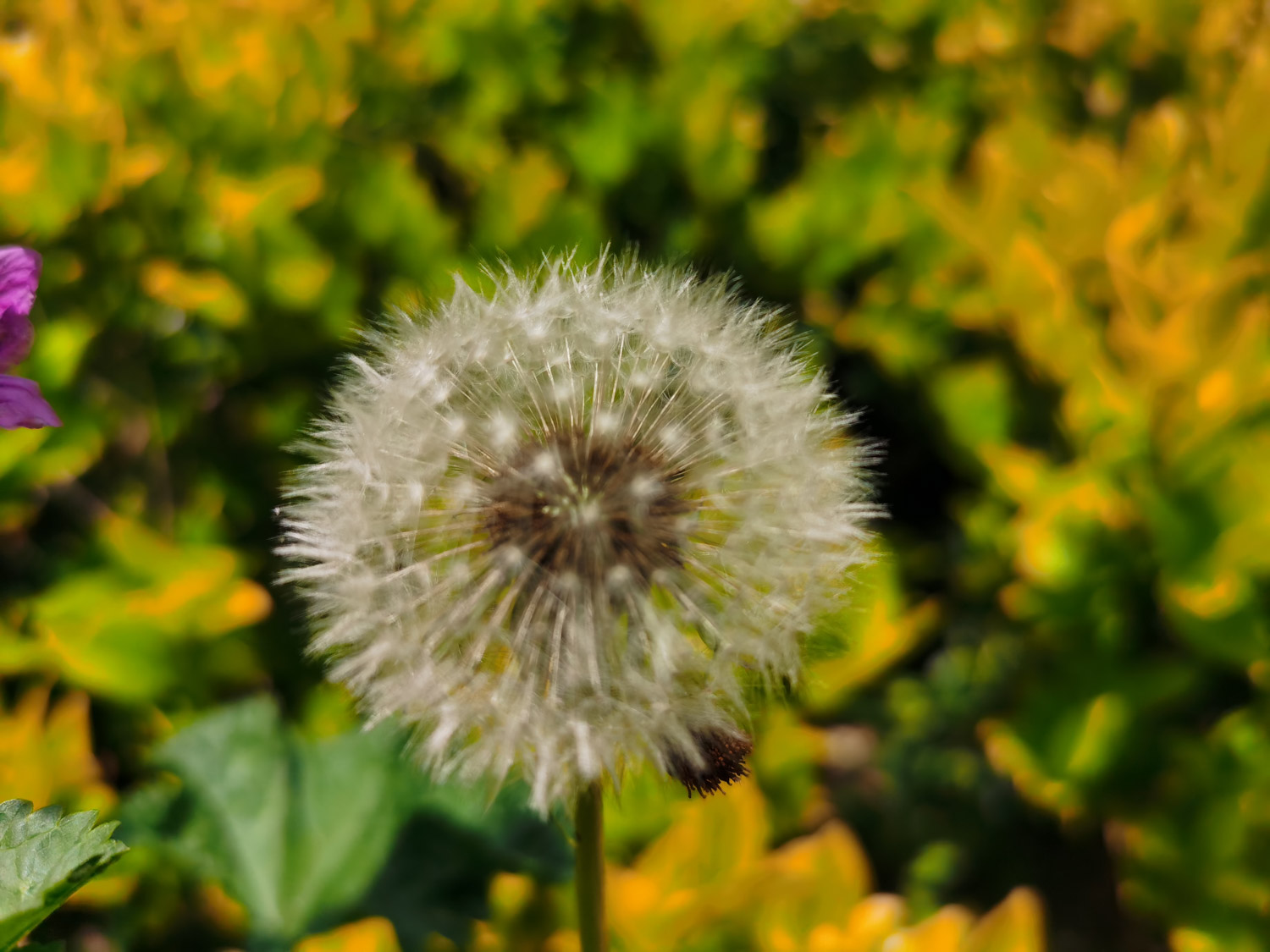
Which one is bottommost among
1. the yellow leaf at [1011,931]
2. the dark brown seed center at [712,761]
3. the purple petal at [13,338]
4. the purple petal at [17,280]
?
the yellow leaf at [1011,931]

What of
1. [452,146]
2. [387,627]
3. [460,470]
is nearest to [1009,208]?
[452,146]

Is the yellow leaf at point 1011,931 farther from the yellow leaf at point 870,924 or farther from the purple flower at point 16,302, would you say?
the purple flower at point 16,302

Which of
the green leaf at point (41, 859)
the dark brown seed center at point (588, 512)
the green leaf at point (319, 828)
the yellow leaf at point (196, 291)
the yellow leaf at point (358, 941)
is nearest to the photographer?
the green leaf at point (41, 859)

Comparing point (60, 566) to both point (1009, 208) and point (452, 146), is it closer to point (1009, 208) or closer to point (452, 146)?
point (452, 146)

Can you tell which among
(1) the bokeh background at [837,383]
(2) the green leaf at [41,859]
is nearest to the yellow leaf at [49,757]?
(1) the bokeh background at [837,383]

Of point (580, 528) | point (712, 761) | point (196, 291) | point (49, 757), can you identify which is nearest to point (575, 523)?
point (580, 528)

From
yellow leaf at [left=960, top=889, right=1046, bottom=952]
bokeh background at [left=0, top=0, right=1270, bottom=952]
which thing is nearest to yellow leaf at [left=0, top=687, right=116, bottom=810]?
bokeh background at [left=0, top=0, right=1270, bottom=952]
